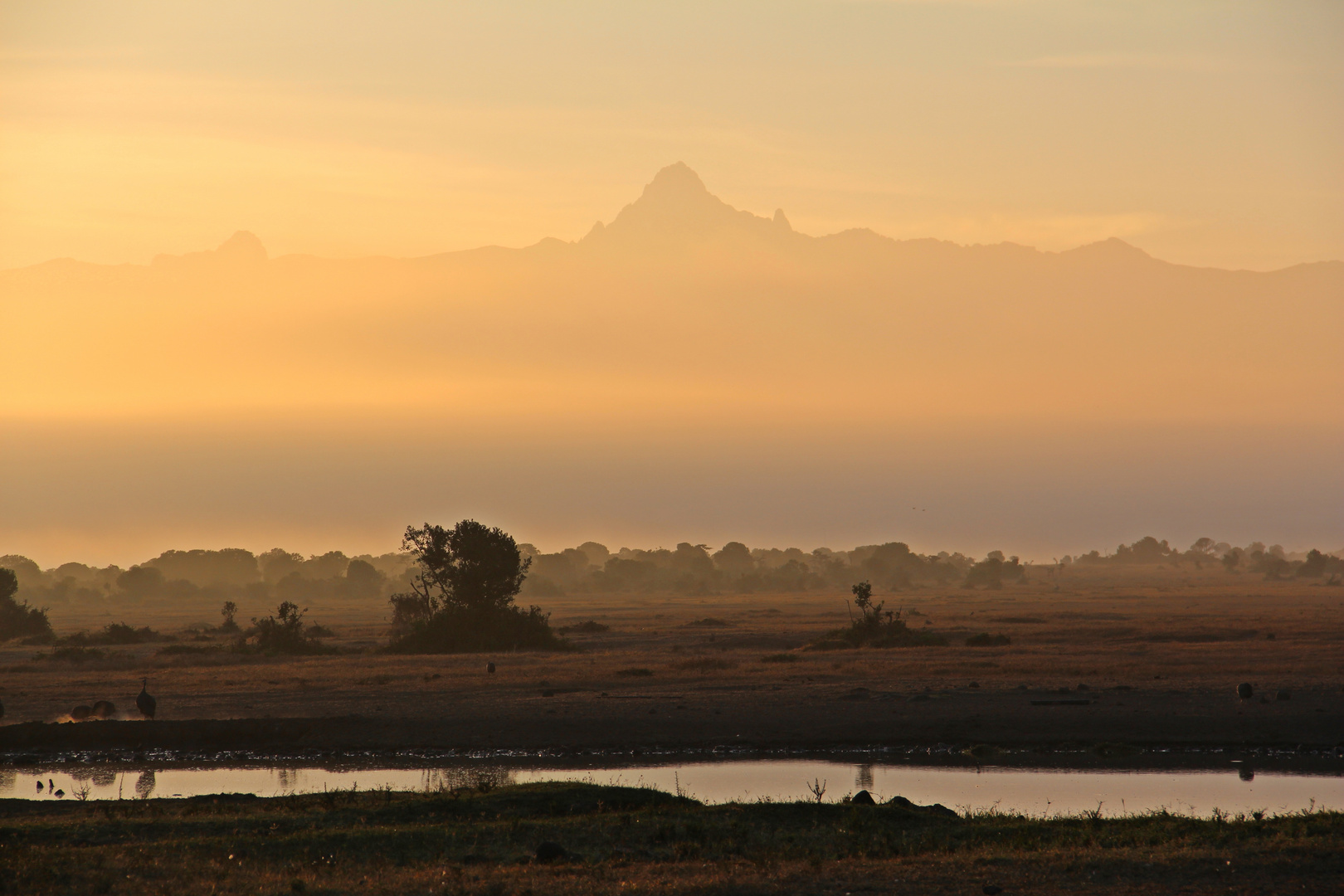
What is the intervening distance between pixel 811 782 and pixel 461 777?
829 cm

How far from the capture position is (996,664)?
147 feet

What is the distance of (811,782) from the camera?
27.7 metres

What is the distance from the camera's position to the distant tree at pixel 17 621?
72.4m

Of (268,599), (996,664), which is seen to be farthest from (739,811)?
(268,599)

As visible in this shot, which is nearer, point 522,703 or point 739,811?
point 739,811

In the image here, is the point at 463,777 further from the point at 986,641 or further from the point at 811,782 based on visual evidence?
the point at 986,641

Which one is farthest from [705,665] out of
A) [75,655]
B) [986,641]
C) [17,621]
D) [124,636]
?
[17,621]

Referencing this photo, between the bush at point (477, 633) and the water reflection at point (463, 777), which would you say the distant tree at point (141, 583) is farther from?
the water reflection at point (463, 777)

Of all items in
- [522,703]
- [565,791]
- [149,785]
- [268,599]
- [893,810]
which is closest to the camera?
[893,810]

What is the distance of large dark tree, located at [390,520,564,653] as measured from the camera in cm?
5925

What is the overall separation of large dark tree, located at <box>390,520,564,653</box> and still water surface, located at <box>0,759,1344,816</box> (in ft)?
93.3

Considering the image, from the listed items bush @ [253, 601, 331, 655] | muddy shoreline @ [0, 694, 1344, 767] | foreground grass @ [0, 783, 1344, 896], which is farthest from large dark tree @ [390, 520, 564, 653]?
foreground grass @ [0, 783, 1344, 896]

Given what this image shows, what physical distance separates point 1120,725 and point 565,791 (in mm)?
17782

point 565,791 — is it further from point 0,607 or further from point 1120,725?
point 0,607
